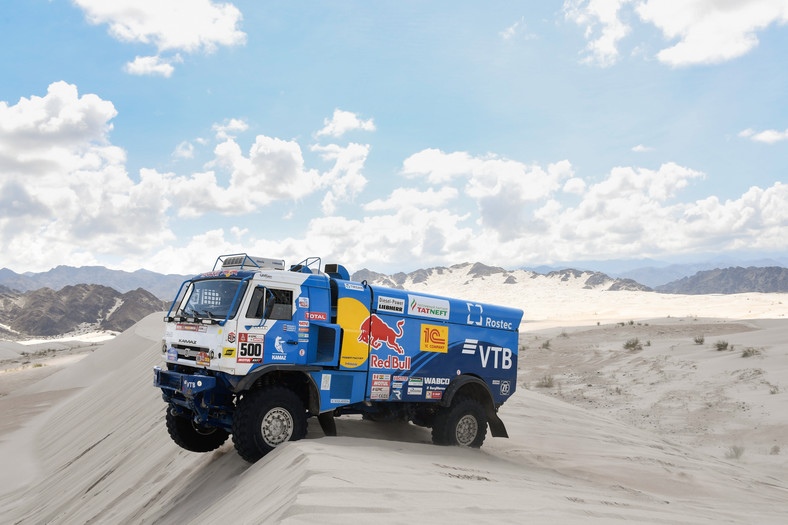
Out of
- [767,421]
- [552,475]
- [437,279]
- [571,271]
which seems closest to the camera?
[552,475]

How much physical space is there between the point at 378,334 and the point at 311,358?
1.12 m

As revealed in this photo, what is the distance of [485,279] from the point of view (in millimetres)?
110188

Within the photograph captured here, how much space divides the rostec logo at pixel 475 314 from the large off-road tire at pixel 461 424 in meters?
1.24

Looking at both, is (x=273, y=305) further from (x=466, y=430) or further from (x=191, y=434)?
(x=466, y=430)

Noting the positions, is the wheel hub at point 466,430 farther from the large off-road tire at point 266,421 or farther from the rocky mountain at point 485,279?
the rocky mountain at point 485,279

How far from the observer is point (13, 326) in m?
82.2

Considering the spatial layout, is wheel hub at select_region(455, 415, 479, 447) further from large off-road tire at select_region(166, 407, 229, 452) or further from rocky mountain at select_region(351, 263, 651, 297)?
rocky mountain at select_region(351, 263, 651, 297)

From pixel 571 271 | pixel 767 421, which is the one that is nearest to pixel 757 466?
pixel 767 421

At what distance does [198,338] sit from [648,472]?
7.40m

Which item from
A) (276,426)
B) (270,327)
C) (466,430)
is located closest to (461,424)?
(466,430)

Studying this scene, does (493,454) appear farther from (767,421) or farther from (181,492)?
(767,421)

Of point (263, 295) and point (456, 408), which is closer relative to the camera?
point (263, 295)

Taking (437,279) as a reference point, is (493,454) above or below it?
below

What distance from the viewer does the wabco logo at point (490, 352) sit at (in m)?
9.32
